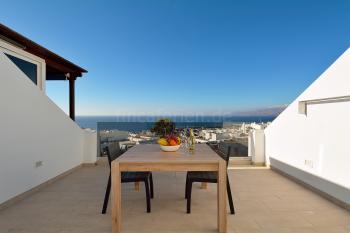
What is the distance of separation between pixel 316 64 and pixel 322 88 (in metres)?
8.73

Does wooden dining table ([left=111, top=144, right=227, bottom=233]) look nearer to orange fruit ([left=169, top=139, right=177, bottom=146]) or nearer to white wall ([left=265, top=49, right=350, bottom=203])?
orange fruit ([left=169, top=139, right=177, bottom=146])

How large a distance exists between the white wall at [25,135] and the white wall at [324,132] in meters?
4.13

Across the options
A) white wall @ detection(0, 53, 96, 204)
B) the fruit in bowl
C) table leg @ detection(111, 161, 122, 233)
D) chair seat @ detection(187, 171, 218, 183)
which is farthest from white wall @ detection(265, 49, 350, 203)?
white wall @ detection(0, 53, 96, 204)

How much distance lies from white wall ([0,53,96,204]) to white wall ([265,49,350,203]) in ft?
13.5

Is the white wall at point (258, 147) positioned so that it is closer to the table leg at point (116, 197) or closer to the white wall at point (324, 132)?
the white wall at point (324, 132)

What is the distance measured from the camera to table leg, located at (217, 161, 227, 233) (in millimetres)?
2324

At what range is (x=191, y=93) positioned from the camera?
12.9m

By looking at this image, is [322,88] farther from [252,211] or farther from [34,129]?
[34,129]

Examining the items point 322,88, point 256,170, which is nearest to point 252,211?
point 322,88

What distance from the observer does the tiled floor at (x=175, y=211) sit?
2.47m

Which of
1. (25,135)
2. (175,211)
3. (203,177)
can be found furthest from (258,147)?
(25,135)

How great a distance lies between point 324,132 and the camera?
3516mm

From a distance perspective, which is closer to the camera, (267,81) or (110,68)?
(110,68)

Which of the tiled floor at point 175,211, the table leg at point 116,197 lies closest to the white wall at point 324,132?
the tiled floor at point 175,211
